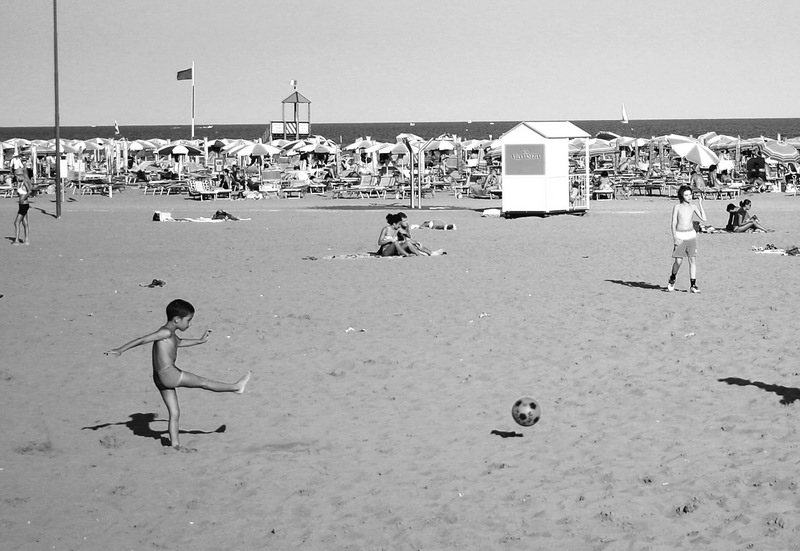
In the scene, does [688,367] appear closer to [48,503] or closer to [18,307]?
[48,503]

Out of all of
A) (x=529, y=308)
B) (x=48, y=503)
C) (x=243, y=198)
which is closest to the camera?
(x=48, y=503)

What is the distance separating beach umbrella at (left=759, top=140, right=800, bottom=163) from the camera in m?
37.6

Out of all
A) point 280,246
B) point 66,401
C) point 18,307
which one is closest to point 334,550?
point 66,401

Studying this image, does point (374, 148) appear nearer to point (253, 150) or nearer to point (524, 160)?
point (253, 150)

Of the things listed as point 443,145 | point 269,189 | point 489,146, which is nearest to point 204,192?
point 269,189

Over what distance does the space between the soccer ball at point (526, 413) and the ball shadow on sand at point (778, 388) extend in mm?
1847

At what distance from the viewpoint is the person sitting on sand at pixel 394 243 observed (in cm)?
1723

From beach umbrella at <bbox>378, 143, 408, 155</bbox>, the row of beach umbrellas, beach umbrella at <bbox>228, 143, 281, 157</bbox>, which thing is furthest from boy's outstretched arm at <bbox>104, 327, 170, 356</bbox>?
beach umbrella at <bbox>378, 143, 408, 155</bbox>

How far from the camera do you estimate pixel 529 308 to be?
11.9 meters

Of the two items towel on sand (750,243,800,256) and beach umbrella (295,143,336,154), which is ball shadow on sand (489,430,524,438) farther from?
beach umbrella (295,143,336,154)

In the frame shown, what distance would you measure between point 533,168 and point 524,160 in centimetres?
28

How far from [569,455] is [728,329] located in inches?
174

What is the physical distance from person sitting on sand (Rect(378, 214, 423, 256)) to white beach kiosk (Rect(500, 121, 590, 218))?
30.3 ft

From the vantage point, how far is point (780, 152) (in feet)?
125
